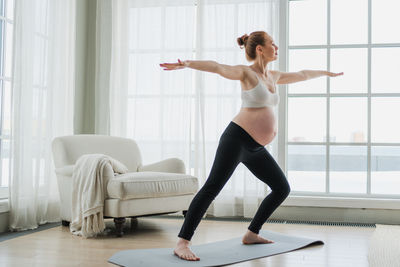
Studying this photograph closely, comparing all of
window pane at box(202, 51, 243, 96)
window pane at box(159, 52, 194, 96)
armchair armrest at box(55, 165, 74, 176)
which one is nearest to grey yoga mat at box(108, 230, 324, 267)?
armchair armrest at box(55, 165, 74, 176)

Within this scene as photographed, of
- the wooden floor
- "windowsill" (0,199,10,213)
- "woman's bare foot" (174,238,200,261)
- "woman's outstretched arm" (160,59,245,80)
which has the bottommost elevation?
the wooden floor

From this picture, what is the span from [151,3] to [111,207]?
2236mm

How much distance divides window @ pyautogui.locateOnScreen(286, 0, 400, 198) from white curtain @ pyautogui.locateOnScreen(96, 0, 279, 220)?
1.26 ft

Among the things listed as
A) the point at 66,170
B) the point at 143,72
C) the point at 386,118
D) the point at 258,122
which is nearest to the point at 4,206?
the point at 66,170

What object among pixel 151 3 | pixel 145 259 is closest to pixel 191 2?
pixel 151 3

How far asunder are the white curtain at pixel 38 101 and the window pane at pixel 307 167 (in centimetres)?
216

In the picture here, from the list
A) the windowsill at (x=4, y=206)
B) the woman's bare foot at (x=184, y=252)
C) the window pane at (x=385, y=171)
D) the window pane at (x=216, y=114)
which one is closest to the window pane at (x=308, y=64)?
the window pane at (x=216, y=114)

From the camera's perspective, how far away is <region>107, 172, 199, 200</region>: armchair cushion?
324 centimetres

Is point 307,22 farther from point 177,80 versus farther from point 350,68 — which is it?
point 177,80

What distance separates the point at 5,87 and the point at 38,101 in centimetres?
30

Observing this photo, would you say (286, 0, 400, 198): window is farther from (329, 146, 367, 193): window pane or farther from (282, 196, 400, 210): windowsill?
(282, 196, 400, 210): windowsill

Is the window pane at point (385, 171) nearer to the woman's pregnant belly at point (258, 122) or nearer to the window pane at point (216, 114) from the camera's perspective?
the window pane at point (216, 114)

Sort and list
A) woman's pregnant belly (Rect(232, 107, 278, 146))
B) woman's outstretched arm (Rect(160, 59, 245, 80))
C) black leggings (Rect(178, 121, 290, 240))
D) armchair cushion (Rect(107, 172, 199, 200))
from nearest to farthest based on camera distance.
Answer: woman's outstretched arm (Rect(160, 59, 245, 80)) → black leggings (Rect(178, 121, 290, 240)) → woman's pregnant belly (Rect(232, 107, 278, 146)) → armchair cushion (Rect(107, 172, 199, 200))

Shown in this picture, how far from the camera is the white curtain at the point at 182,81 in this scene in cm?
431
